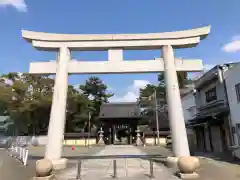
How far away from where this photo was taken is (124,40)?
1398 centimetres

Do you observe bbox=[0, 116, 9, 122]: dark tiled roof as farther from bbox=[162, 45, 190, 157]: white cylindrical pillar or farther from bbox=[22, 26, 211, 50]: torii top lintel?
bbox=[162, 45, 190, 157]: white cylindrical pillar

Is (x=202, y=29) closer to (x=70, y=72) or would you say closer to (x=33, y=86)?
(x=70, y=72)

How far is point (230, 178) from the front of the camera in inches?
398

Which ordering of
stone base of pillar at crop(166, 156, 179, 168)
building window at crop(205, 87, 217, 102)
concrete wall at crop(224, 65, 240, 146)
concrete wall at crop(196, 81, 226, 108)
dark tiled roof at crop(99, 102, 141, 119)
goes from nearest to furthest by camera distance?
Answer: stone base of pillar at crop(166, 156, 179, 168) → concrete wall at crop(224, 65, 240, 146) → concrete wall at crop(196, 81, 226, 108) → building window at crop(205, 87, 217, 102) → dark tiled roof at crop(99, 102, 141, 119)

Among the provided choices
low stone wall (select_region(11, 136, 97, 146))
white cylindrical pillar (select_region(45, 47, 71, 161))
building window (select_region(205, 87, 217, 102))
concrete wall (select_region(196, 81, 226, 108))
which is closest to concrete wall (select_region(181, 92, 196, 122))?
concrete wall (select_region(196, 81, 226, 108))

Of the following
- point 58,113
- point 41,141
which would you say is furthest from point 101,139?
point 58,113

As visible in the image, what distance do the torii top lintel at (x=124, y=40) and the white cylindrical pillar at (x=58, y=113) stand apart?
661 millimetres

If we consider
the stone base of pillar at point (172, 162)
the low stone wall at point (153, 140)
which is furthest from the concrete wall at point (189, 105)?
the stone base of pillar at point (172, 162)

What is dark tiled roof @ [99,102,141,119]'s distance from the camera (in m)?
46.4

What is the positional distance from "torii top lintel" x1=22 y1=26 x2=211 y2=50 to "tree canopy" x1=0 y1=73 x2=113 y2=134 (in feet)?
95.2

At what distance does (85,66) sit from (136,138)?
33.6 meters

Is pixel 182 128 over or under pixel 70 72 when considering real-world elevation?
under

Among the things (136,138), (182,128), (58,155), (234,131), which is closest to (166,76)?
(182,128)

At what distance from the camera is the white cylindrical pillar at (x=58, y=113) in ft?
39.5
